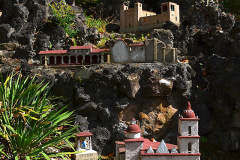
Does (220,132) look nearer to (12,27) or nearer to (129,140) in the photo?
(129,140)

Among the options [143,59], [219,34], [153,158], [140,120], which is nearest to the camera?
[153,158]

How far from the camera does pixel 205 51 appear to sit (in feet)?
108

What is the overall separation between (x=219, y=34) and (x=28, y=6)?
70.7 ft

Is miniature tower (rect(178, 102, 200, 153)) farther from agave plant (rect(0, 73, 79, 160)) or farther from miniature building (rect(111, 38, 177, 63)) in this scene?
miniature building (rect(111, 38, 177, 63))

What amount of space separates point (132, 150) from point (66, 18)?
20.0 m

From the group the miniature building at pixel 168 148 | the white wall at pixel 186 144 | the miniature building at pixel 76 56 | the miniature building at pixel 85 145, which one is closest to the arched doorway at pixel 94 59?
the miniature building at pixel 76 56

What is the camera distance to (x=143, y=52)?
28.7 meters

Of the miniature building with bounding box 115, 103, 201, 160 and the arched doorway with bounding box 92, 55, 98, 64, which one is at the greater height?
the arched doorway with bounding box 92, 55, 98, 64

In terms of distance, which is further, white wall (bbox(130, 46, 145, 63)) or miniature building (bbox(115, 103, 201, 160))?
white wall (bbox(130, 46, 145, 63))

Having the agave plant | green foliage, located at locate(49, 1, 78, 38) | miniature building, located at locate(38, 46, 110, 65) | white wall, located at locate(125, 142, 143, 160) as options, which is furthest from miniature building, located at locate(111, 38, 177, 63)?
the agave plant

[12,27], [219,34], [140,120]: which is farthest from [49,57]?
[219,34]

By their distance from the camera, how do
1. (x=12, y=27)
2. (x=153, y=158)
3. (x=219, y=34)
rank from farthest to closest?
(x=12, y=27)
(x=219, y=34)
(x=153, y=158)

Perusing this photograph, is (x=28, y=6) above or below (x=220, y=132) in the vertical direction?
above

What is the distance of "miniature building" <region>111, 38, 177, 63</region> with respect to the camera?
92.7 ft
